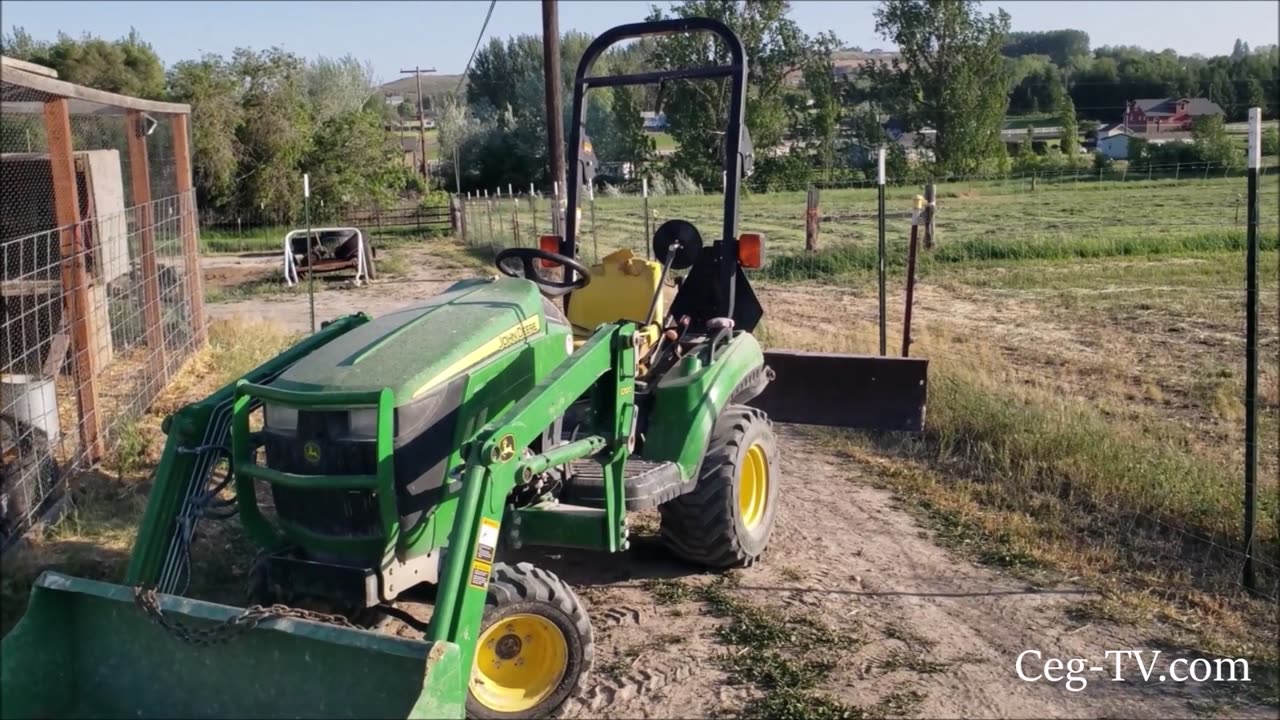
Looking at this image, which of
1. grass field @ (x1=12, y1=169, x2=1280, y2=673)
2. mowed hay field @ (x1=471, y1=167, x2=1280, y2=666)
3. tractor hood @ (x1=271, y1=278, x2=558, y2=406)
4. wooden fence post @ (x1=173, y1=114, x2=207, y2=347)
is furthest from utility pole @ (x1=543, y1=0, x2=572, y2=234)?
tractor hood @ (x1=271, y1=278, x2=558, y2=406)

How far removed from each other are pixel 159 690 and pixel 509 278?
204cm

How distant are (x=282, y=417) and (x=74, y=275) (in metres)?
3.65

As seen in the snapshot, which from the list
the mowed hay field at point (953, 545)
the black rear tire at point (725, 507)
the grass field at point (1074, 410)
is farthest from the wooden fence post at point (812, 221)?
the black rear tire at point (725, 507)

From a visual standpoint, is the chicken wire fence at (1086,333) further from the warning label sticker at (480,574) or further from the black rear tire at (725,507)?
the warning label sticker at (480,574)

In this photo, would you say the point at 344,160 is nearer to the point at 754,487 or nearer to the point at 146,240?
the point at 146,240

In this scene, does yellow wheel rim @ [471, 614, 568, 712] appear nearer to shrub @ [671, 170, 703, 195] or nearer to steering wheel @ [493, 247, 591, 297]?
steering wheel @ [493, 247, 591, 297]

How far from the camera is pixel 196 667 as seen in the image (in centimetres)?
362

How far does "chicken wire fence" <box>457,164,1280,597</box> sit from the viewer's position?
248 inches

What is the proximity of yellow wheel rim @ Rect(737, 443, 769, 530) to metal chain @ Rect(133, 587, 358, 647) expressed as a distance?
2.44 m

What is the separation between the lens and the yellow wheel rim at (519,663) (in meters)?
3.93

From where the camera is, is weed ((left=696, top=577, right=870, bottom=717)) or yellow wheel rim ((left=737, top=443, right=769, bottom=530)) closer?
weed ((left=696, top=577, right=870, bottom=717))

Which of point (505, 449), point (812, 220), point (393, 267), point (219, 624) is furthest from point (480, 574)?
point (393, 267)

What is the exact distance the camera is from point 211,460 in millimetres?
4227

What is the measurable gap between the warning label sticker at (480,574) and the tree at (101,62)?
30130mm
